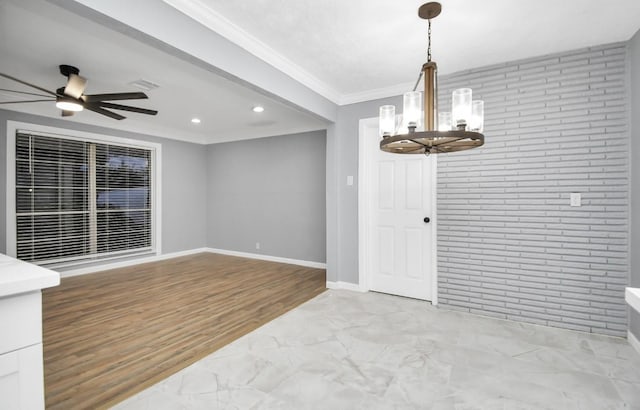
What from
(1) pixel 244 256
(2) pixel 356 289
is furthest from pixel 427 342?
(1) pixel 244 256

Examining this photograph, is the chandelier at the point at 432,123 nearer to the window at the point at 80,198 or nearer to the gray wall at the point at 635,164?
the gray wall at the point at 635,164

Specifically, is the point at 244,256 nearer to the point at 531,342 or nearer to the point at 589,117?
the point at 531,342

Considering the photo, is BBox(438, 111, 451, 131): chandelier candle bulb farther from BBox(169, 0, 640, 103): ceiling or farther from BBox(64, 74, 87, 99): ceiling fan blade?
BBox(64, 74, 87, 99): ceiling fan blade

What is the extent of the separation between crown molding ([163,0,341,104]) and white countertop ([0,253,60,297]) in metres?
1.78

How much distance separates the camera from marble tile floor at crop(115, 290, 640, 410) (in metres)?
1.91

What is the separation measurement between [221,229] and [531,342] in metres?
5.76

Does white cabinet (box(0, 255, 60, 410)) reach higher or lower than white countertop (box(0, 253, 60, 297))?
lower

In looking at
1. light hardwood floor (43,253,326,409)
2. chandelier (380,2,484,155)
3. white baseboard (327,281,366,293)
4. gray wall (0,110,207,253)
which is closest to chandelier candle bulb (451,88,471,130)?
chandelier (380,2,484,155)

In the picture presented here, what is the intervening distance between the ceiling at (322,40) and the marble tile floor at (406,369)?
7.37 ft

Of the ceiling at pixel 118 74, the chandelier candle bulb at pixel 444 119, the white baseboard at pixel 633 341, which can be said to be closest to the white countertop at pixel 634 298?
the chandelier candle bulb at pixel 444 119

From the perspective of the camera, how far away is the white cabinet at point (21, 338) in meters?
1.03

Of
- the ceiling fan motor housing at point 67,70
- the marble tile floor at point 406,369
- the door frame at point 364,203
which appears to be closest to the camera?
the marble tile floor at point 406,369

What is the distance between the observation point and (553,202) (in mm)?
2998

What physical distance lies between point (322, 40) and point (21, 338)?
107 inches
